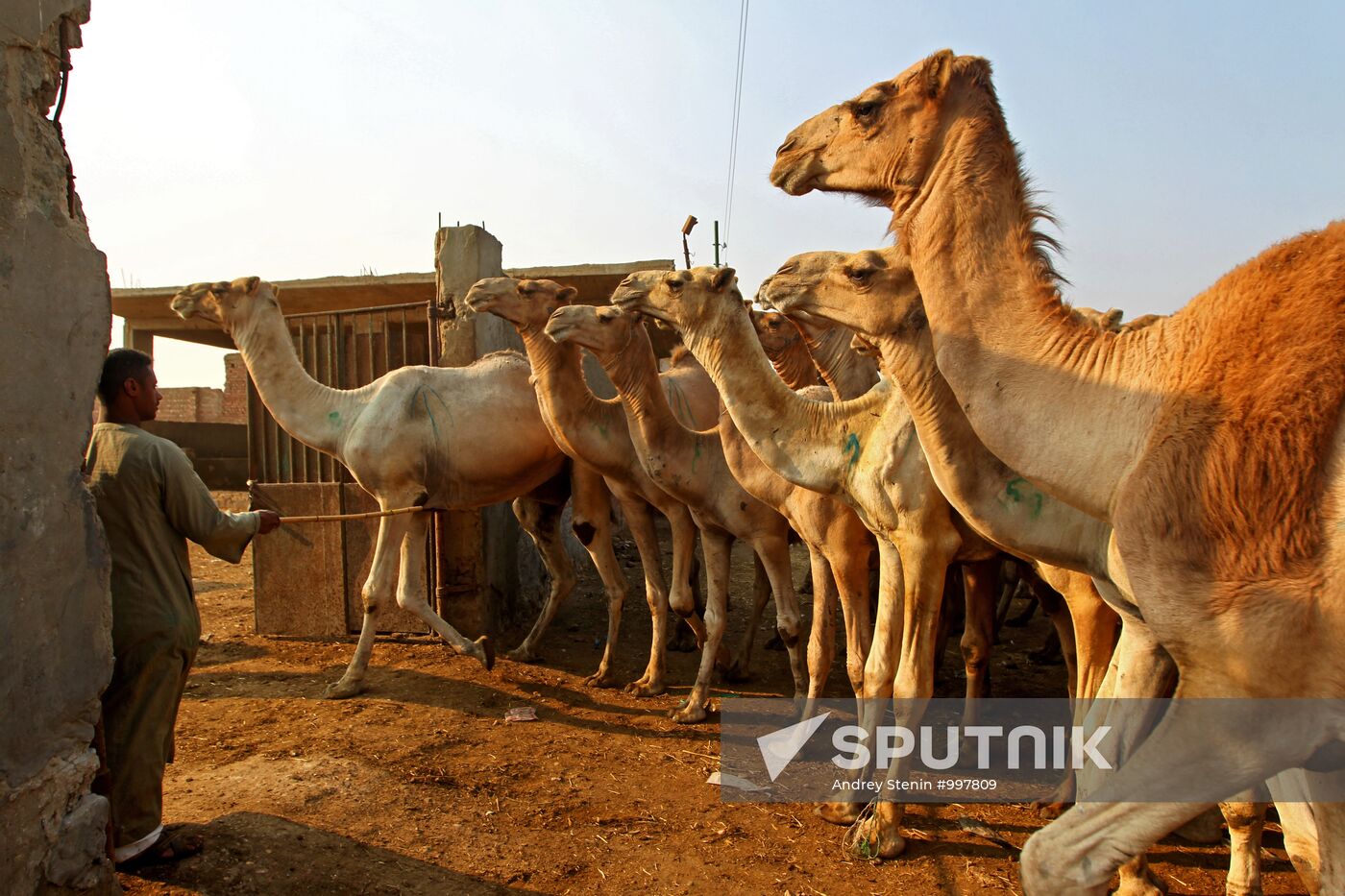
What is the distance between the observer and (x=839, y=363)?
24.3 ft

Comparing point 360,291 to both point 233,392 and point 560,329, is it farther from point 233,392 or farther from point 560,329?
point 233,392

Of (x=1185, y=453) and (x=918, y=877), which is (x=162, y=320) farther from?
(x=1185, y=453)

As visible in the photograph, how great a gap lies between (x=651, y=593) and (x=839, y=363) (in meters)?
2.47

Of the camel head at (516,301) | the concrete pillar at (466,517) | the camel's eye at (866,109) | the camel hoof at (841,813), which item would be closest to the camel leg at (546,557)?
the concrete pillar at (466,517)

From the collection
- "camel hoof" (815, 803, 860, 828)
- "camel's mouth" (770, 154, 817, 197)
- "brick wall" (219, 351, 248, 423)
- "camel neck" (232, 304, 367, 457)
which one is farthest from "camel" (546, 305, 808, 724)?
"brick wall" (219, 351, 248, 423)

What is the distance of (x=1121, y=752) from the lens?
12.9 feet

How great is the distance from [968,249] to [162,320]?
15248 millimetres

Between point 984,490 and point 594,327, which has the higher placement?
point 594,327

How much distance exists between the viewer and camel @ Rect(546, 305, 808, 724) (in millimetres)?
7051

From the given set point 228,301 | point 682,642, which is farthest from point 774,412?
point 228,301

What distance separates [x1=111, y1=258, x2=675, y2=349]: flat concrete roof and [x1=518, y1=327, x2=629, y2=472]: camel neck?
407cm

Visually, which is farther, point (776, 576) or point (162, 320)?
point (162, 320)

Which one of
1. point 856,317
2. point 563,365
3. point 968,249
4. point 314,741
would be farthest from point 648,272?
point 314,741

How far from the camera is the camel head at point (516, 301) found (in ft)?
26.0
